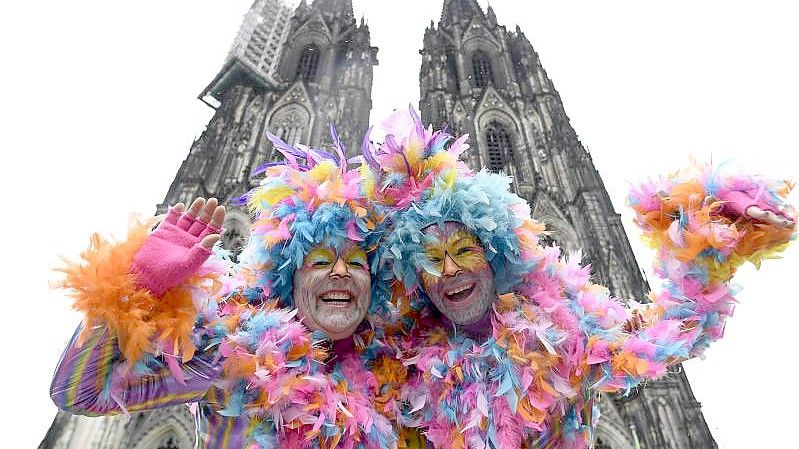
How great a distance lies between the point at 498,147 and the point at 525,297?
15.1m

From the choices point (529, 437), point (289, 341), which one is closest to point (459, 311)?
point (529, 437)

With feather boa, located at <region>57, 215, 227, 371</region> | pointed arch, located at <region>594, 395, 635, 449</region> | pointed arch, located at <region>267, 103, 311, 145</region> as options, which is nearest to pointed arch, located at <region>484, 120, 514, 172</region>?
pointed arch, located at <region>267, 103, 311, 145</region>

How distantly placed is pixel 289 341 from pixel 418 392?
0.69m

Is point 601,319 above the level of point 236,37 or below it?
below

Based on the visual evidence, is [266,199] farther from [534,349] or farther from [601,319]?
[601,319]

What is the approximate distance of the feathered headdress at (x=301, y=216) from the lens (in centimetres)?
241

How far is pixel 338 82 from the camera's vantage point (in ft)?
61.8

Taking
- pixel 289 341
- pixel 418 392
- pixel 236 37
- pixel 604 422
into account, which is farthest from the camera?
pixel 236 37

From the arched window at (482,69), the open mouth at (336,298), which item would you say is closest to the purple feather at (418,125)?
the open mouth at (336,298)

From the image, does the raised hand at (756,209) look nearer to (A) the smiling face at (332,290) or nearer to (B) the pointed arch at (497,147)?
(A) the smiling face at (332,290)

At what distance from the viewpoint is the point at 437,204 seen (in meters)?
2.47

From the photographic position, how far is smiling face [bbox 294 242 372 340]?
92.4 inches

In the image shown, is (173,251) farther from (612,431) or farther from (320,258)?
(612,431)

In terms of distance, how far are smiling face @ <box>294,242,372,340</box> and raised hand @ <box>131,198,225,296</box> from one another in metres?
0.64
